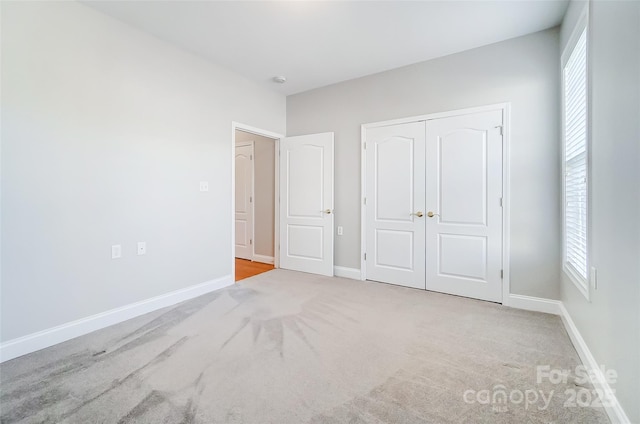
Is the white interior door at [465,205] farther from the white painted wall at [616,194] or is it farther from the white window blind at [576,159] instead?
the white painted wall at [616,194]

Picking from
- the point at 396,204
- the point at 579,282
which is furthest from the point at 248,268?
the point at 579,282

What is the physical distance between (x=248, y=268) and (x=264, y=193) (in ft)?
4.33

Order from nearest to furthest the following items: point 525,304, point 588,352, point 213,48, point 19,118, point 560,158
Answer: point 588,352
point 19,118
point 560,158
point 525,304
point 213,48

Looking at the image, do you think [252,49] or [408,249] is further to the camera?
[408,249]

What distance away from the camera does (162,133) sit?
9.75 ft

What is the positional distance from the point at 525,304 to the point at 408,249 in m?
1.27

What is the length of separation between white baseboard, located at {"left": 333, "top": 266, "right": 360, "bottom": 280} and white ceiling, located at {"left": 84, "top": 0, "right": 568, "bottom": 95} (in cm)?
263

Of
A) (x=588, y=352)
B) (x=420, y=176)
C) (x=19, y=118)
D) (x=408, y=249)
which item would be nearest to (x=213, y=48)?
(x=19, y=118)

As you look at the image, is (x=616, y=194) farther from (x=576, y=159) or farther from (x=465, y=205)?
(x=465, y=205)

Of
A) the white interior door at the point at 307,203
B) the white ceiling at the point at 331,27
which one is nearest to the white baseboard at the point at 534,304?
the white interior door at the point at 307,203

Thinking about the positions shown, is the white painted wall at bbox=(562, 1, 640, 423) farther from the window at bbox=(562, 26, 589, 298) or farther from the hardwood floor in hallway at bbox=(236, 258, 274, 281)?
the hardwood floor in hallway at bbox=(236, 258, 274, 281)

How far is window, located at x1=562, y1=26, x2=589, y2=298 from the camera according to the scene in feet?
6.84

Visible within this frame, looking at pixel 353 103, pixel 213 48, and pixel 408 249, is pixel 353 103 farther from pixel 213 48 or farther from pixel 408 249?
pixel 408 249

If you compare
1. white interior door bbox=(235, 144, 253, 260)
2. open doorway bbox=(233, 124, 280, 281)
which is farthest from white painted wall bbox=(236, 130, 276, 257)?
white interior door bbox=(235, 144, 253, 260)
